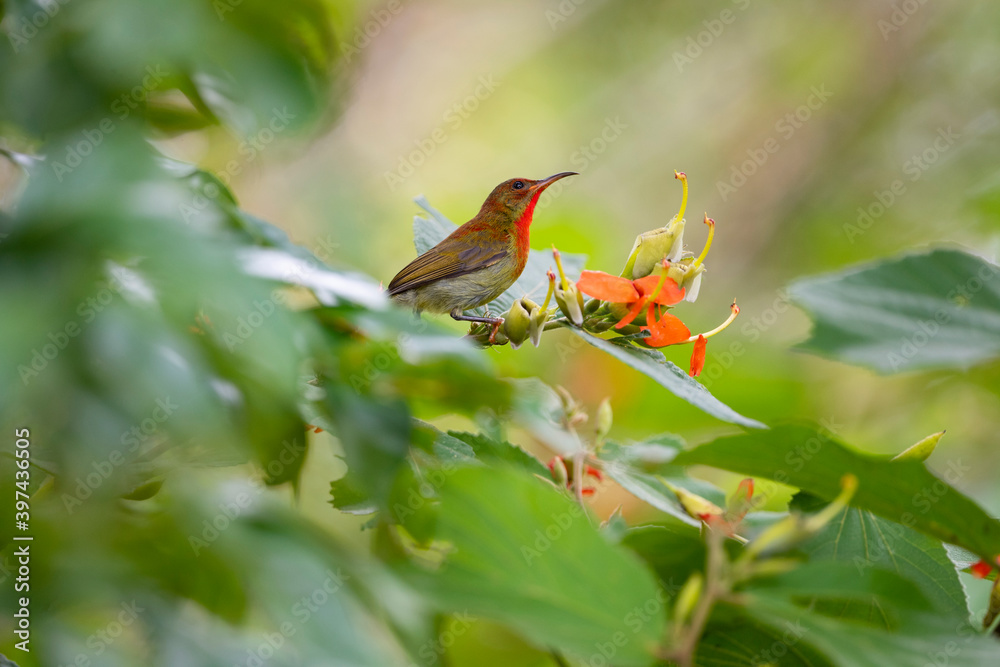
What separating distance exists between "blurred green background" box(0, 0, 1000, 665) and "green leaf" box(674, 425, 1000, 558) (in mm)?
2346

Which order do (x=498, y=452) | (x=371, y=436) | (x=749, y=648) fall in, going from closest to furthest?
(x=371, y=436), (x=749, y=648), (x=498, y=452)

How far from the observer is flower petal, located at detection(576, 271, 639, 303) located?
1.17m

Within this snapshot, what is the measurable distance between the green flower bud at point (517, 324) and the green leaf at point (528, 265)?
181 millimetres

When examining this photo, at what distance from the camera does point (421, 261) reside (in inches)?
97.0

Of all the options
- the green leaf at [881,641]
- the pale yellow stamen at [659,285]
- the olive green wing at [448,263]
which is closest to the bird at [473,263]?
the olive green wing at [448,263]

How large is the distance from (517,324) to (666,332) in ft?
0.78

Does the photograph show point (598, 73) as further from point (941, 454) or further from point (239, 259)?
point (239, 259)

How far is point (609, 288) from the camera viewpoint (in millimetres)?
1172

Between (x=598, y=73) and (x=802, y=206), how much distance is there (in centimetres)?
213

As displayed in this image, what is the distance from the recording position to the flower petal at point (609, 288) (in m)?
1.17

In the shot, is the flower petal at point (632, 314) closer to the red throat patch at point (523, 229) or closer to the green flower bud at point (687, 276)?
A: the green flower bud at point (687, 276)

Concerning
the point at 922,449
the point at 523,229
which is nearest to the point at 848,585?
the point at 922,449

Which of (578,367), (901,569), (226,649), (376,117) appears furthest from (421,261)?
(376,117)

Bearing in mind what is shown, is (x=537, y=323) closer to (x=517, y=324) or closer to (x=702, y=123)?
(x=517, y=324)
